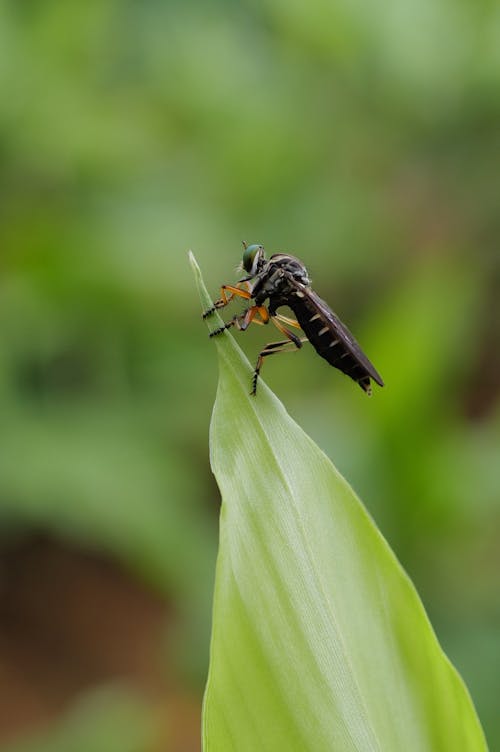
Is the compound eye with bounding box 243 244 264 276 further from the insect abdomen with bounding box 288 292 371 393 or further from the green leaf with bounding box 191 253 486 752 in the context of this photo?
the green leaf with bounding box 191 253 486 752

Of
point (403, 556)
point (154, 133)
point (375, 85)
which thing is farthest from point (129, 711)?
point (375, 85)

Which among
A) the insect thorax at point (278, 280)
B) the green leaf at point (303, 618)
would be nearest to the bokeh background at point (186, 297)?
the insect thorax at point (278, 280)

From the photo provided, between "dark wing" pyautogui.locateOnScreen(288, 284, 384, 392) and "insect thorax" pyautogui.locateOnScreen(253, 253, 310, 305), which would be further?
"insect thorax" pyautogui.locateOnScreen(253, 253, 310, 305)

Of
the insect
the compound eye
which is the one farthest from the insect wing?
the compound eye

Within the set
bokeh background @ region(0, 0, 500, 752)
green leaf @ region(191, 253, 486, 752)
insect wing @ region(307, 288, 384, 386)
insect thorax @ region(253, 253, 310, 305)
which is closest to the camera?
green leaf @ region(191, 253, 486, 752)

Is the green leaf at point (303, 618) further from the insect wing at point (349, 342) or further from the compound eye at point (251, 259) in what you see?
the compound eye at point (251, 259)

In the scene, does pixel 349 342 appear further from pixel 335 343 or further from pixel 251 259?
pixel 251 259
